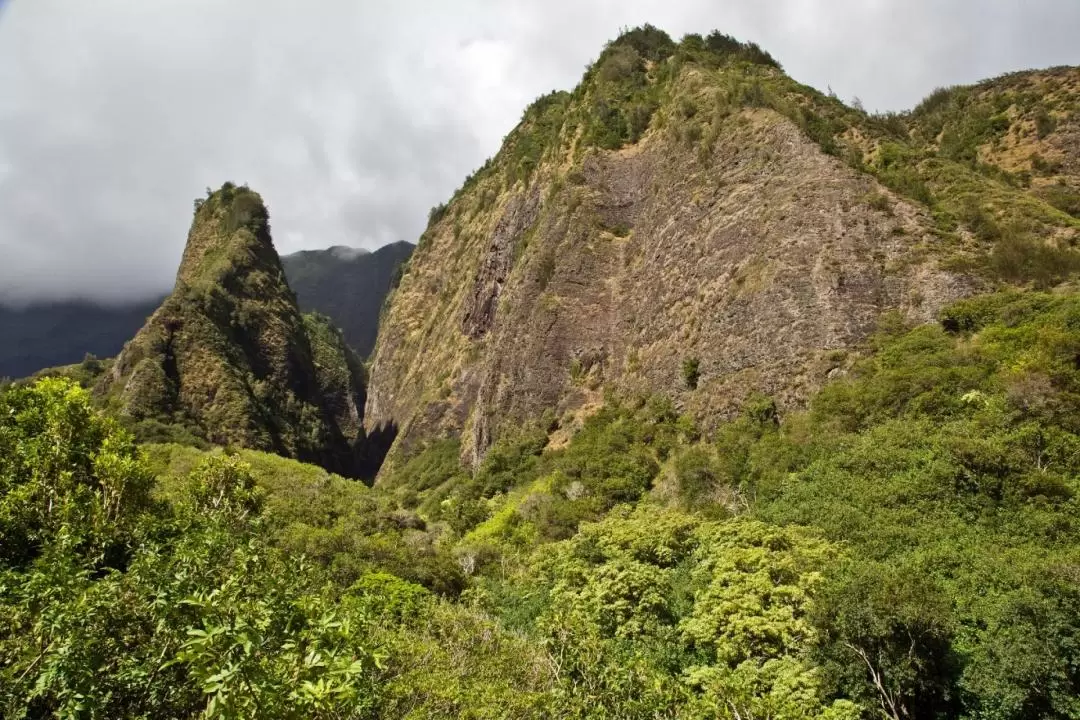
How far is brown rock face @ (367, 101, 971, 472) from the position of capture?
30.8m

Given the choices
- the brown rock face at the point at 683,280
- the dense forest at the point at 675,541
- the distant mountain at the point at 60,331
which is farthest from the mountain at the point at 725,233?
the distant mountain at the point at 60,331

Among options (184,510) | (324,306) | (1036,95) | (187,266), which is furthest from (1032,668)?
(324,306)

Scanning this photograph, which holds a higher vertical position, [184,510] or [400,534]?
[184,510]

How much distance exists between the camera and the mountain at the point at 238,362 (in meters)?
70.4

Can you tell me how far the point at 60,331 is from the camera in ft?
394

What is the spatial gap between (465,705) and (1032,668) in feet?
37.4

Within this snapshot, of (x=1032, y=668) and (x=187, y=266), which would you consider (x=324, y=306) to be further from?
(x=1032, y=668)

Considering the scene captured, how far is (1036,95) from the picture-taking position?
4425cm

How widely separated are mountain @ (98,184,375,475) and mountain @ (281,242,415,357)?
184ft

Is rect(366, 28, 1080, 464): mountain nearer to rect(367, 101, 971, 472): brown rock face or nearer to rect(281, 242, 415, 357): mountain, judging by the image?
rect(367, 101, 971, 472): brown rock face

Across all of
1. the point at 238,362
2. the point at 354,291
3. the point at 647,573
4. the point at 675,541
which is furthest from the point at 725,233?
the point at 354,291

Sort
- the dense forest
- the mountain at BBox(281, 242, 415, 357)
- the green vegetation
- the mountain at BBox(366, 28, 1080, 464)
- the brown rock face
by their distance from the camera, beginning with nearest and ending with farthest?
the green vegetation
the dense forest
the mountain at BBox(366, 28, 1080, 464)
the brown rock face
the mountain at BBox(281, 242, 415, 357)

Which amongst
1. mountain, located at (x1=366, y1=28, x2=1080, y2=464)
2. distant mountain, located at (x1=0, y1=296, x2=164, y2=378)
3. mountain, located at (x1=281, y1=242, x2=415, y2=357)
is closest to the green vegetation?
mountain, located at (x1=366, y1=28, x2=1080, y2=464)

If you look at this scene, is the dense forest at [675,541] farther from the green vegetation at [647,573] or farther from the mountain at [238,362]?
the mountain at [238,362]
